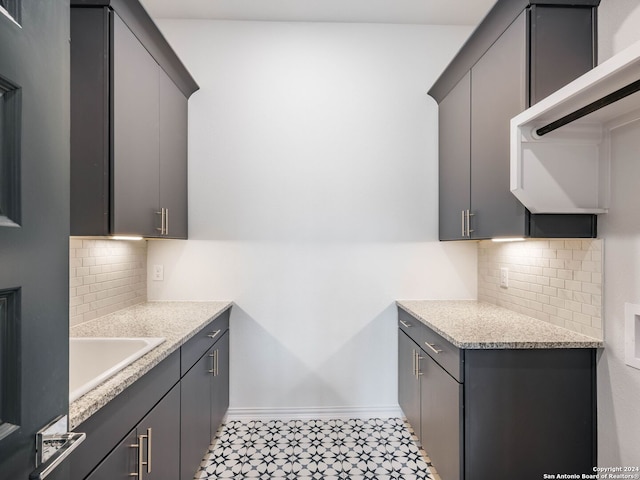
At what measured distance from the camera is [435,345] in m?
1.82

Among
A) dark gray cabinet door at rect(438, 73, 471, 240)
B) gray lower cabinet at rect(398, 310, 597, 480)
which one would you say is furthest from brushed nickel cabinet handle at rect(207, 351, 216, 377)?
dark gray cabinet door at rect(438, 73, 471, 240)

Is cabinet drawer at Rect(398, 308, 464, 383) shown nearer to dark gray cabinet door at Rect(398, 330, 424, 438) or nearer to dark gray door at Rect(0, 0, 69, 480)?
dark gray cabinet door at Rect(398, 330, 424, 438)

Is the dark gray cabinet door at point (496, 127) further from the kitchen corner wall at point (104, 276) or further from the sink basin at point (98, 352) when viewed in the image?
the kitchen corner wall at point (104, 276)

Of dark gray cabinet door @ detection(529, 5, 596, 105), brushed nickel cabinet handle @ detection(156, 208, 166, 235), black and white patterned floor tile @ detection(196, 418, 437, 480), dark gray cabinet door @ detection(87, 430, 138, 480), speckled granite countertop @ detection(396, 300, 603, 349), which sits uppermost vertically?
dark gray cabinet door @ detection(529, 5, 596, 105)

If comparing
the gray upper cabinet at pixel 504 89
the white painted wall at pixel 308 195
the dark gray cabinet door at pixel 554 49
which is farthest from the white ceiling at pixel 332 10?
the dark gray cabinet door at pixel 554 49

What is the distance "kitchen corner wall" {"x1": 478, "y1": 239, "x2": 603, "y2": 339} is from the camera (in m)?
1.57

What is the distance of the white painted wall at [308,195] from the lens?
253cm

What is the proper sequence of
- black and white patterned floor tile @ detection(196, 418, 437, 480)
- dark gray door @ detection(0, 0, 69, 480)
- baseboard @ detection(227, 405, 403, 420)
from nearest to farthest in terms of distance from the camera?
dark gray door @ detection(0, 0, 69, 480) → black and white patterned floor tile @ detection(196, 418, 437, 480) → baseboard @ detection(227, 405, 403, 420)

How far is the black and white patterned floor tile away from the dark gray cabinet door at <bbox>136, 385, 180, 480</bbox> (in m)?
0.52

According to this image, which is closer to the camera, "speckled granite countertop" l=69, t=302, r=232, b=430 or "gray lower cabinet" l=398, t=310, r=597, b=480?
"speckled granite countertop" l=69, t=302, r=232, b=430

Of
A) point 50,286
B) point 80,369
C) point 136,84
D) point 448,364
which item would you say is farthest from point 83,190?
point 448,364

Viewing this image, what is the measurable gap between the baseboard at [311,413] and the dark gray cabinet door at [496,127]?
1.41 meters

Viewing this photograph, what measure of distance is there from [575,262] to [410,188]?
1.15 meters

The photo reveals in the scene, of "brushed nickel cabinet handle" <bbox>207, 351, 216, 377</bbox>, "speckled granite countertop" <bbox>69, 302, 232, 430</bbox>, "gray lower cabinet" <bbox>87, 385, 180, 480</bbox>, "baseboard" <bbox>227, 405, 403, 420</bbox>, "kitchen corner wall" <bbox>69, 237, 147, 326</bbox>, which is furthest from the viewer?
"baseboard" <bbox>227, 405, 403, 420</bbox>
